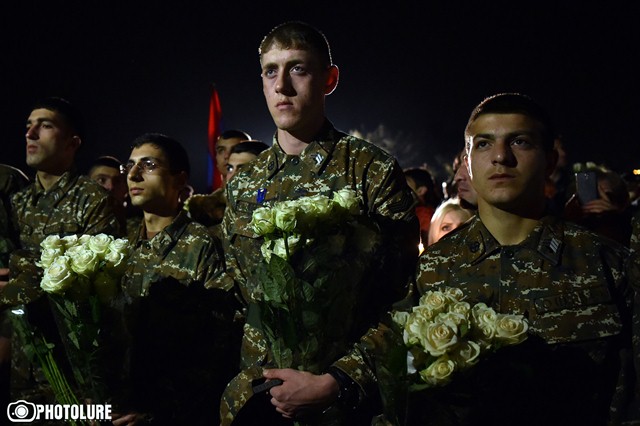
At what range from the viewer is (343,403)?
8.07 ft

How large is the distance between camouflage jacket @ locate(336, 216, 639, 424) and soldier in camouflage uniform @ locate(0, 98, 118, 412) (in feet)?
8.31

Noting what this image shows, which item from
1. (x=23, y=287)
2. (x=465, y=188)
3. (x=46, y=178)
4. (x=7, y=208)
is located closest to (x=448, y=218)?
(x=465, y=188)

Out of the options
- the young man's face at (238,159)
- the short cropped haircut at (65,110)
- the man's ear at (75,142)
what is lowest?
the young man's face at (238,159)

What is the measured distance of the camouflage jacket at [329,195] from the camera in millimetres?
2703

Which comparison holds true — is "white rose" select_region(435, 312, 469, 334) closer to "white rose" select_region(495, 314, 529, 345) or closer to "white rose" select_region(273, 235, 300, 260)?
"white rose" select_region(495, 314, 529, 345)

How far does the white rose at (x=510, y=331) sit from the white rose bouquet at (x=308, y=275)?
2.07 feet

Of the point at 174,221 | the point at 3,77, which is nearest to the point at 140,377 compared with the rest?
the point at 174,221

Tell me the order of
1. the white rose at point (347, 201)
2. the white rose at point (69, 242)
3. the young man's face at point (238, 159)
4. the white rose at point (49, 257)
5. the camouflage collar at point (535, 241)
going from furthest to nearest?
the young man's face at point (238, 159)
the white rose at point (69, 242)
the white rose at point (49, 257)
the camouflage collar at point (535, 241)
the white rose at point (347, 201)

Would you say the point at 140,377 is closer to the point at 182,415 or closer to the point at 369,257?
the point at 182,415

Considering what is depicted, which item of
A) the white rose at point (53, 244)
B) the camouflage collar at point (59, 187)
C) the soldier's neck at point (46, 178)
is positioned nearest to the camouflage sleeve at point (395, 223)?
the white rose at point (53, 244)

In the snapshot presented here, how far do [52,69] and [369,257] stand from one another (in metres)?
14.3

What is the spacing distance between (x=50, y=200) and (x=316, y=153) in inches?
100.0

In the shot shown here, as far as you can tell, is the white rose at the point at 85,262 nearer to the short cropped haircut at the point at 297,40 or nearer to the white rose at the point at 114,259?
the white rose at the point at 114,259

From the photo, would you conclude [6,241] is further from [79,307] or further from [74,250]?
[79,307]
